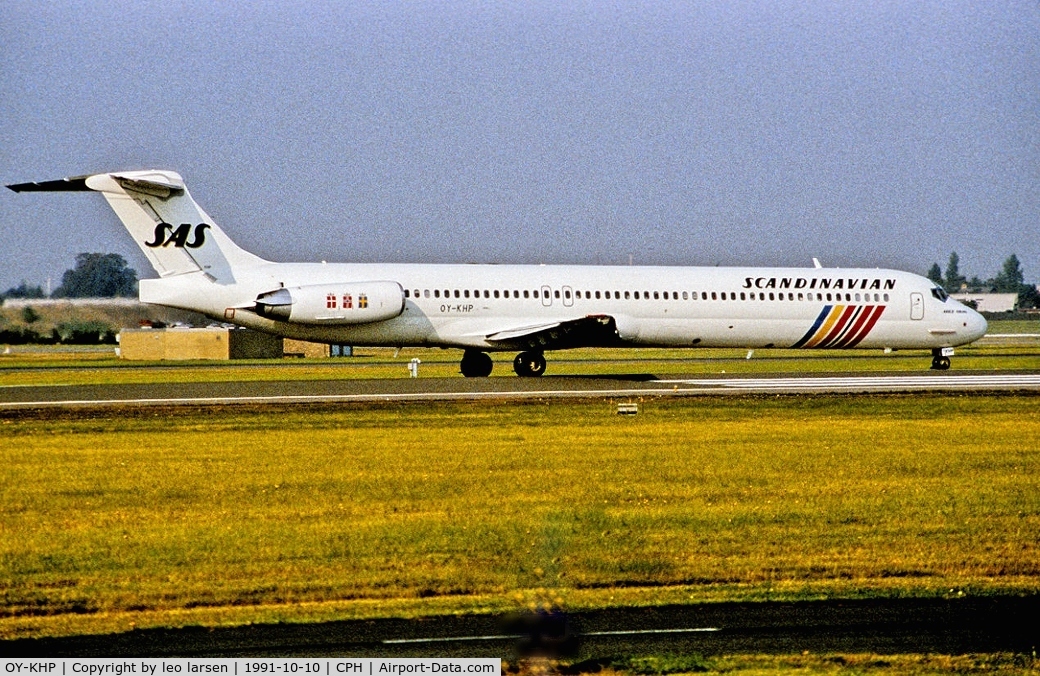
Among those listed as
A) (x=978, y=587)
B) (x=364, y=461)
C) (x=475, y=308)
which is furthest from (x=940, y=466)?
(x=475, y=308)

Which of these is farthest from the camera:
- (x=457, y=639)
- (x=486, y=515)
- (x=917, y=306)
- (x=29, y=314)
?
(x=29, y=314)

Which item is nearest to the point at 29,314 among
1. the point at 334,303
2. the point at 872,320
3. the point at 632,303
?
the point at 334,303

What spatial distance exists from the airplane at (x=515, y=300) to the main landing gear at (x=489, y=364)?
0.04m

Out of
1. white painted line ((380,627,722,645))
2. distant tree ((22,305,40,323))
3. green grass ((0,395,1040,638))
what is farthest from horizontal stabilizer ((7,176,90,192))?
white painted line ((380,627,722,645))

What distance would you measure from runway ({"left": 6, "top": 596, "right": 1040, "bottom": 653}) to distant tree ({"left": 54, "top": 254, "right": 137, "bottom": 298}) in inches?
2674

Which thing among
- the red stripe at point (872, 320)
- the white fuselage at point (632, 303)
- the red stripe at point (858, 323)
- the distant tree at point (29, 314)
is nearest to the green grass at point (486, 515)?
the white fuselage at point (632, 303)

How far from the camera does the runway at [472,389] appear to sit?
2873cm

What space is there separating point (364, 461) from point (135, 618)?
8.61 m

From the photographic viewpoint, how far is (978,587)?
11172mm

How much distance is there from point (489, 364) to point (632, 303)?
483 centimetres

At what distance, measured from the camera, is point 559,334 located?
3694cm

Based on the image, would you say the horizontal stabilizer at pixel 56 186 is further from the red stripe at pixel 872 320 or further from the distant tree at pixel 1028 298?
the distant tree at pixel 1028 298

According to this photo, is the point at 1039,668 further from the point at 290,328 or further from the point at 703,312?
the point at 703,312
